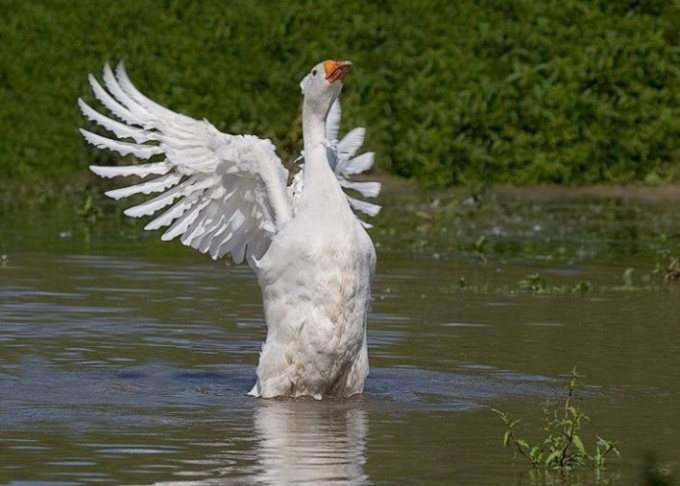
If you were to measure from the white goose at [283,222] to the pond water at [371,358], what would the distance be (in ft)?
0.84

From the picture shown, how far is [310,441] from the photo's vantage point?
27.4 ft

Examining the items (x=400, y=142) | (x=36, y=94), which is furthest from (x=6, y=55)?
(x=400, y=142)

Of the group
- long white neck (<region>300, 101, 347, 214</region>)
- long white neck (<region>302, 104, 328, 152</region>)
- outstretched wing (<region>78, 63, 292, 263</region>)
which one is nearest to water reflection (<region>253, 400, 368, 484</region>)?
long white neck (<region>300, 101, 347, 214</region>)

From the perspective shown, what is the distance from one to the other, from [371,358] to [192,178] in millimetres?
1693

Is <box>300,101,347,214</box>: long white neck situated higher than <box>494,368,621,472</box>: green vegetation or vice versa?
<box>300,101,347,214</box>: long white neck

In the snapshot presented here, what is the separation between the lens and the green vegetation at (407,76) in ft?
91.6

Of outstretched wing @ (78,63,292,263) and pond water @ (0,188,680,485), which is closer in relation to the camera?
pond water @ (0,188,680,485)

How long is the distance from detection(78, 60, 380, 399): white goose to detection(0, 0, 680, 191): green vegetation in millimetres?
15599

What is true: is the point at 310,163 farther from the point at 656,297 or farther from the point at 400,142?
the point at 400,142

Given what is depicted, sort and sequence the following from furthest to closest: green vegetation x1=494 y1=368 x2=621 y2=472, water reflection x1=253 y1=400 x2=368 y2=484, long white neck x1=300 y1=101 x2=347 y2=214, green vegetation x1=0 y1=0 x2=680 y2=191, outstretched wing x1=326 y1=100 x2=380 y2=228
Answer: green vegetation x1=0 y1=0 x2=680 y2=191, outstretched wing x1=326 y1=100 x2=380 y2=228, long white neck x1=300 y1=101 x2=347 y2=214, green vegetation x1=494 y1=368 x2=621 y2=472, water reflection x1=253 y1=400 x2=368 y2=484

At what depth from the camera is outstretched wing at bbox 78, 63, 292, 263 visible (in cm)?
1057

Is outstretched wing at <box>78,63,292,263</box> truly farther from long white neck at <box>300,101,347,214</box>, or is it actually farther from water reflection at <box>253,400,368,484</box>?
water reflection at <box>253,400,368,484</box>

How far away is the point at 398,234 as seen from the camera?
2019cm

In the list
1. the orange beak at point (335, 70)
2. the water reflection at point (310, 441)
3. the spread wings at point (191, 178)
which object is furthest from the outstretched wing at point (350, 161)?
the water reflection at point (310, 441)
